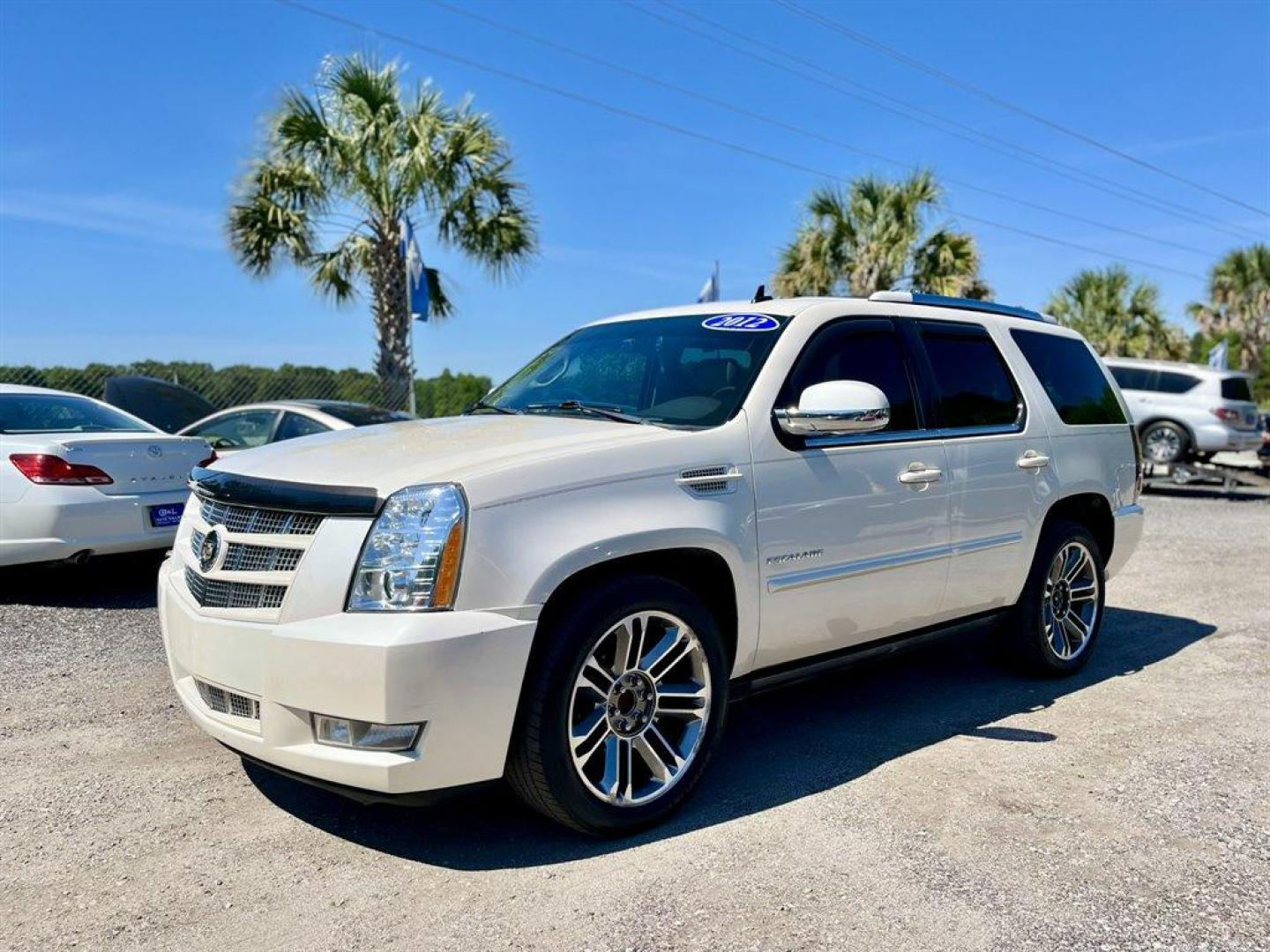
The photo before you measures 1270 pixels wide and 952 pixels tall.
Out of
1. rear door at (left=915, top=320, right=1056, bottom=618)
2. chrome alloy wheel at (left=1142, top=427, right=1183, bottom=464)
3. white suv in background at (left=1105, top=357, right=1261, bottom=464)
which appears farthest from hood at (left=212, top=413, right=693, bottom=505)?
chrome alloy wheel at (left=1142, top=427, right=1183, bottom=464)

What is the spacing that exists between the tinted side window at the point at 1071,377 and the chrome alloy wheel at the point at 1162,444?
1240 cm

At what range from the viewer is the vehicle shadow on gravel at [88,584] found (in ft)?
22.2

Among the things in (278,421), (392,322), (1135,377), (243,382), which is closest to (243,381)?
(243,382)

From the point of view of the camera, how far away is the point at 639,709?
3.40 m

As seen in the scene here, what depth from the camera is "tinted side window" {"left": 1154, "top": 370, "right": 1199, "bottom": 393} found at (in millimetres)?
16766

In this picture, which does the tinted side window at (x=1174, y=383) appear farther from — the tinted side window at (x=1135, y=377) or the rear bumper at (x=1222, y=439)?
the rear bumper at (x=1222, y=439)

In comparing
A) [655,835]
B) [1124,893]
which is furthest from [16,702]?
[1124,893]

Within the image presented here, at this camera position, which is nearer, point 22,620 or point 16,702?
point 16,702

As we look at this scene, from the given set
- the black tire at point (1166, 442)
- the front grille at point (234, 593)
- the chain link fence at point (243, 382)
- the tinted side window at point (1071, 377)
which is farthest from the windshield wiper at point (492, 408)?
the black tire at point (1166, 442)

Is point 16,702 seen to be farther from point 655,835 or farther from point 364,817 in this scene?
point 655,835

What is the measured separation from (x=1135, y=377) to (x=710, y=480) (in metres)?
15.9

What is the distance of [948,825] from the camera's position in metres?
3.48

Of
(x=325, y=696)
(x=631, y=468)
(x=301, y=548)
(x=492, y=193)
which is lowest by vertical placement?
(x=325, y=696)

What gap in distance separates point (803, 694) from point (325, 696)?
109 inches
